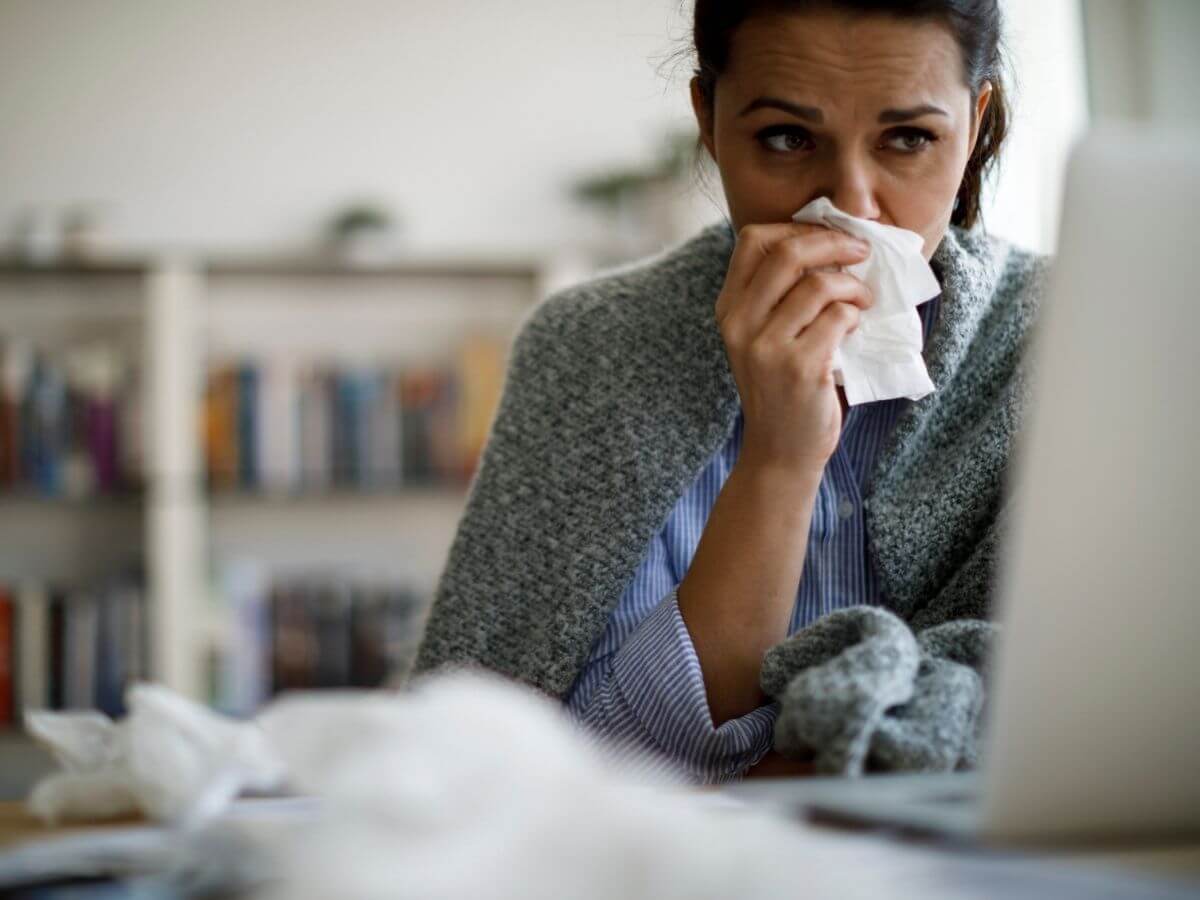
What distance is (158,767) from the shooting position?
1.54 feet

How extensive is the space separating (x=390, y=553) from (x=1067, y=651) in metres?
2.58

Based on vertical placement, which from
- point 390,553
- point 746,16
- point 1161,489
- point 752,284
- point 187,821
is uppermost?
point 746,16

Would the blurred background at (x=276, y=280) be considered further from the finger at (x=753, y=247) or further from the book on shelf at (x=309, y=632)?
the finger at (x=753, y=247)

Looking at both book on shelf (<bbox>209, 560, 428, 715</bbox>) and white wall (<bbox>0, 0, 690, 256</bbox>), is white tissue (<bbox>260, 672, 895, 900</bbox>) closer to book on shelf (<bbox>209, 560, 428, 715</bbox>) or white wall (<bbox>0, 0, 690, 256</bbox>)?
book on shelf (<bbox>209, 560, 428, 715</bbox>)

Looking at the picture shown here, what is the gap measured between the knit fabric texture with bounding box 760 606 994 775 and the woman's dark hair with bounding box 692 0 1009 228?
0.54 meters

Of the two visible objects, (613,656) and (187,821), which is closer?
(187,821)

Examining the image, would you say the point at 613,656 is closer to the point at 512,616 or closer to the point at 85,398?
the point at 512,616

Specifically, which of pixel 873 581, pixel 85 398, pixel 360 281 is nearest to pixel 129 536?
pixel 85 398

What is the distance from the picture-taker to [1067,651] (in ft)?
1.32

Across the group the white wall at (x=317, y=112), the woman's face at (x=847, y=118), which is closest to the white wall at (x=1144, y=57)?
the white wall at (x=317, y=112)

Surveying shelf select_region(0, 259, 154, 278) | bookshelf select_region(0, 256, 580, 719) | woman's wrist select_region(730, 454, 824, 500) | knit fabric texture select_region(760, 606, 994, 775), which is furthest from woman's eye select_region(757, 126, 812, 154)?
shelf select_region(0, 259, 154, 278)

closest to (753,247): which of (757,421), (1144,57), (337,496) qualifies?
(757,421)

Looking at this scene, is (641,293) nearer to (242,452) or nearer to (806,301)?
(806,301)

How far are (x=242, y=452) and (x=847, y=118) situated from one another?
6.52 feet
